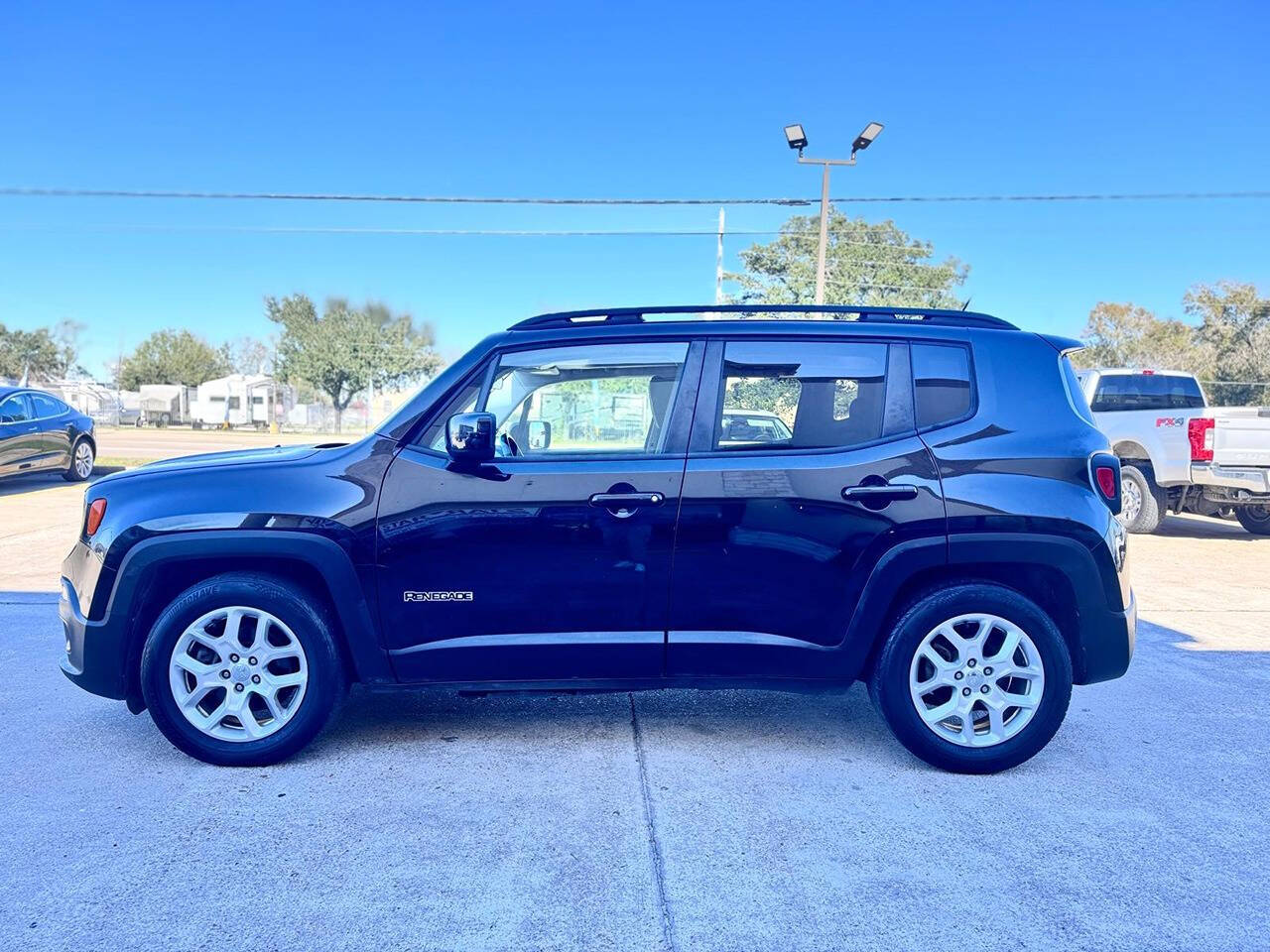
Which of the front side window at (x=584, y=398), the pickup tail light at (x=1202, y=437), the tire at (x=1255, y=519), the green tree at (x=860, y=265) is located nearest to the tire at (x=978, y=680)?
the front side window at (x=584, y=398)

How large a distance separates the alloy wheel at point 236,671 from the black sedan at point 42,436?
34.7ft

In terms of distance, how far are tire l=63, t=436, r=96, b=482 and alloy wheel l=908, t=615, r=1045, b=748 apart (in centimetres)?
1409

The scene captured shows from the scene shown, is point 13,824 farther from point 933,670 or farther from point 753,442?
point 933,670

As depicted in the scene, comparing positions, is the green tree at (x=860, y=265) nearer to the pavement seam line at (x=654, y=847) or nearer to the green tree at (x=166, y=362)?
the pavement seam line at (x=654, y=847)

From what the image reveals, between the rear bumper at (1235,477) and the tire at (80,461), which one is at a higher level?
the rear bumper at (1235,477)

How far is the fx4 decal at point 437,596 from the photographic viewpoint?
346cm

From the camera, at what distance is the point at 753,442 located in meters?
3.58

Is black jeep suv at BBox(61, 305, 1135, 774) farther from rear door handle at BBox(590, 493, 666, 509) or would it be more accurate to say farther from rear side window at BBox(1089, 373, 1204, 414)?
rear side window at BBox(1089, 373, 1204, 414)

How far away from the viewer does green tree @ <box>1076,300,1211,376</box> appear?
43875mm

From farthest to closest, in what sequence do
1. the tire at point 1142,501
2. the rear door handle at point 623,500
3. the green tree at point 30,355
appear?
the green tree at point 30,355 → the tire at point 1142,501 → the rear door handle at point 623,500

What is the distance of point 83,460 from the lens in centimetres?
1372

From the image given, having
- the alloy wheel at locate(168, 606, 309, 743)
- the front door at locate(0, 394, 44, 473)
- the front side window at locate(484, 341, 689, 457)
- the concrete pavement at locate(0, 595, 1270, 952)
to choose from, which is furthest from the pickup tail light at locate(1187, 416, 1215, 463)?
the front door at locate(0, 394, 44, 473)

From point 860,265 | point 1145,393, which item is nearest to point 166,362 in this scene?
point 860,265

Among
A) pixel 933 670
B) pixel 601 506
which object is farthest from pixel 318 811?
pixel 933 670
